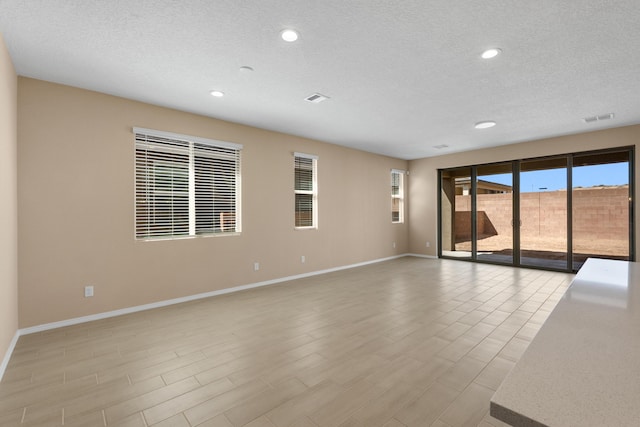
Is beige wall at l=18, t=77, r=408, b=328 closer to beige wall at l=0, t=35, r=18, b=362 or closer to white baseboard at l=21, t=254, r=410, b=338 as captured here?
white baseboard at l=21, t=254, r=410, b=338

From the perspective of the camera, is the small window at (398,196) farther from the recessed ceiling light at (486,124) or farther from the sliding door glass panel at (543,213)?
the recessed ceiling light at (486,124)

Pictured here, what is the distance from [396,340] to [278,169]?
3.50m

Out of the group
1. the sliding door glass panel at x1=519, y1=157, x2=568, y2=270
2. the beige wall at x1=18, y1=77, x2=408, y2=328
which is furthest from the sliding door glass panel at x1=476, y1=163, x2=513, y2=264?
the beige wall at x1=18, y1=77, x2=408, y2=328

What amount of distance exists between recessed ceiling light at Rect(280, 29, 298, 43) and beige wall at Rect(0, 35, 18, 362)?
232cm

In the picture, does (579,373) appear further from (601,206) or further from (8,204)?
(601,206)

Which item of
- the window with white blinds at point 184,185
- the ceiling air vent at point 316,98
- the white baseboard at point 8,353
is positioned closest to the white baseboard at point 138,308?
the white baseboard at point 8,353

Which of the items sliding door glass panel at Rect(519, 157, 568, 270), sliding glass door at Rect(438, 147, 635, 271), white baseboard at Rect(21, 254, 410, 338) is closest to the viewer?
white baseboard at Rect(21, 254, 410, 338)

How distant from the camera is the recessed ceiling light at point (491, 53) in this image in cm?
268

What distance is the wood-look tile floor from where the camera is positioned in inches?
73.0

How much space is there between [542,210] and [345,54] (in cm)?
603

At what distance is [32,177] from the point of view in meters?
3.16

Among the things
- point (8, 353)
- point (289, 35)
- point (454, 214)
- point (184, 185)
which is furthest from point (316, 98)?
point (454, 214)

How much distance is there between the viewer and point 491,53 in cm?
272

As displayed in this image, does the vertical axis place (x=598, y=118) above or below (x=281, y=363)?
above
